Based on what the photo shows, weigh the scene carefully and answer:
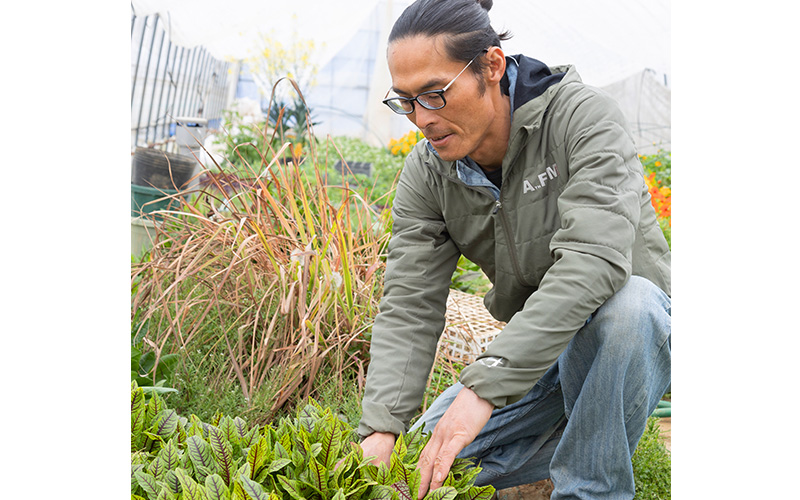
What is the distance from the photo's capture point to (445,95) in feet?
4.73

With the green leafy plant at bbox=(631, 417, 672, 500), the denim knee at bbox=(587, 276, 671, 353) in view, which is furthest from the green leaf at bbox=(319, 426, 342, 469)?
the green leafy plant at bbox=(631, 417, 672, 500)

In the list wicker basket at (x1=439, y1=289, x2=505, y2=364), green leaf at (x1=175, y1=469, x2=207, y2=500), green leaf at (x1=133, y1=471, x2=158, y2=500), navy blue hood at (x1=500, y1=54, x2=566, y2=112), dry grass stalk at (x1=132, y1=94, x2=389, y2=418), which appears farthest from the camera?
wicker basket at (x1=439, y1=289, x2=505, y2=364)

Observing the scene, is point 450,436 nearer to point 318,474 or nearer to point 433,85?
point 318,474

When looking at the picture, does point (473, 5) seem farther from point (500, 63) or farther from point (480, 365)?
point (480, 365)

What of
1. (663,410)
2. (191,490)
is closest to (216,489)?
(191,490)

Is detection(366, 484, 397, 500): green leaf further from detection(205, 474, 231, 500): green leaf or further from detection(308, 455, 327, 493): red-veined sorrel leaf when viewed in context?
detection(205, 474, 231, 500): green leaf

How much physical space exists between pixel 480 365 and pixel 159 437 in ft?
2.43

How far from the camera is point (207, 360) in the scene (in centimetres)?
228

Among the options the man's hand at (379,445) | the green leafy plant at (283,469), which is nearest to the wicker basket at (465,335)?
the man's hand at (379,445)

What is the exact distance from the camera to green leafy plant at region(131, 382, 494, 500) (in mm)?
1188

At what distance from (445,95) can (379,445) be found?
796mm

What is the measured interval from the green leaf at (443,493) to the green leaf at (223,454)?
0.38 meters

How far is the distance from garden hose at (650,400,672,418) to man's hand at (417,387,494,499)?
4.16 feet
